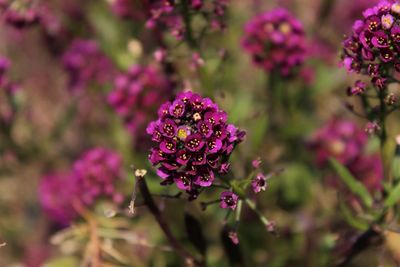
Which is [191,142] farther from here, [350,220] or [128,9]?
[128,9]

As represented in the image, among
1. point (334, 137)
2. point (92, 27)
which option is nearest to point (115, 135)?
point (92, 27)

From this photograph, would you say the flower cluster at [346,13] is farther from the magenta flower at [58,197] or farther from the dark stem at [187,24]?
the magenta flower at [58,197]

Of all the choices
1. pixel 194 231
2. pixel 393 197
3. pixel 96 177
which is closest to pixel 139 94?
pixel 96 177

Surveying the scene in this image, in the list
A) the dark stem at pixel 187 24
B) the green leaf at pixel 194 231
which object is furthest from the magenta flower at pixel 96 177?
the dark stem at pixel 187 24

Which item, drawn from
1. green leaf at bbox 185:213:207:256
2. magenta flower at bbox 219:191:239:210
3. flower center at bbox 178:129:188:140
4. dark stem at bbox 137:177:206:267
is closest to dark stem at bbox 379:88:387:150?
magenta flower at bbox 219:191:239:210

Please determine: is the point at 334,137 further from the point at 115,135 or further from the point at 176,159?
the point at 176,159

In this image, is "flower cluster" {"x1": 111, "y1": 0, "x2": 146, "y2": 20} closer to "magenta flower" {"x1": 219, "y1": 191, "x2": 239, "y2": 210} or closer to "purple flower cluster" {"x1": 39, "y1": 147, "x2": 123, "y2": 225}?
"purple flower cluster" {"x1": 39, "y1": 147, "x2": 123, "y2": 225}
